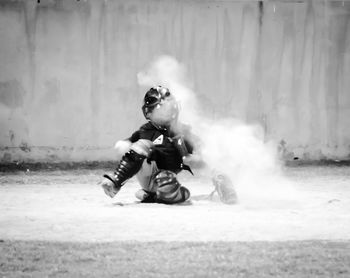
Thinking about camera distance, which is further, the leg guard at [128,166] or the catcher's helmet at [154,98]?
the catcher's helmet at [154,98]

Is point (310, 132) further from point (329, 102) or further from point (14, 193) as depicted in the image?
point (14, 193)

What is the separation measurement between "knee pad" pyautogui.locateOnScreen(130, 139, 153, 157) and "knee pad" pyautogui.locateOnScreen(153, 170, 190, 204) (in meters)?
0.29

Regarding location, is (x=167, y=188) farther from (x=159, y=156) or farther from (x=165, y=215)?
(x=165, y=215)

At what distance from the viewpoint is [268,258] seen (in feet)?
17.3

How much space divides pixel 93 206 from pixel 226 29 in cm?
503

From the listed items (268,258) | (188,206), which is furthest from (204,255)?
(188,206)


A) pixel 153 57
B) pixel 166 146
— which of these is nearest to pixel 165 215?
pixel 166 146

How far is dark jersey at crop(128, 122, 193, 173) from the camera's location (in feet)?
25.5

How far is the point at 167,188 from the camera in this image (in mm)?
7688

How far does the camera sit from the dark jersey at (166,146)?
7.77 m

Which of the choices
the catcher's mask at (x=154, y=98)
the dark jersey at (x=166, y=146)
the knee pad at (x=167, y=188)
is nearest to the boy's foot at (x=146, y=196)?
the knee pad at (x=167, y=188)

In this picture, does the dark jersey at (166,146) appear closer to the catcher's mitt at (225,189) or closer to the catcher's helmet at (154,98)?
the catcher's helmet at (154,98)

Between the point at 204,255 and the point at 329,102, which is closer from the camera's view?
the point at 204,255

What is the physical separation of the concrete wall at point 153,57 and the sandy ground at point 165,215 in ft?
6.73
